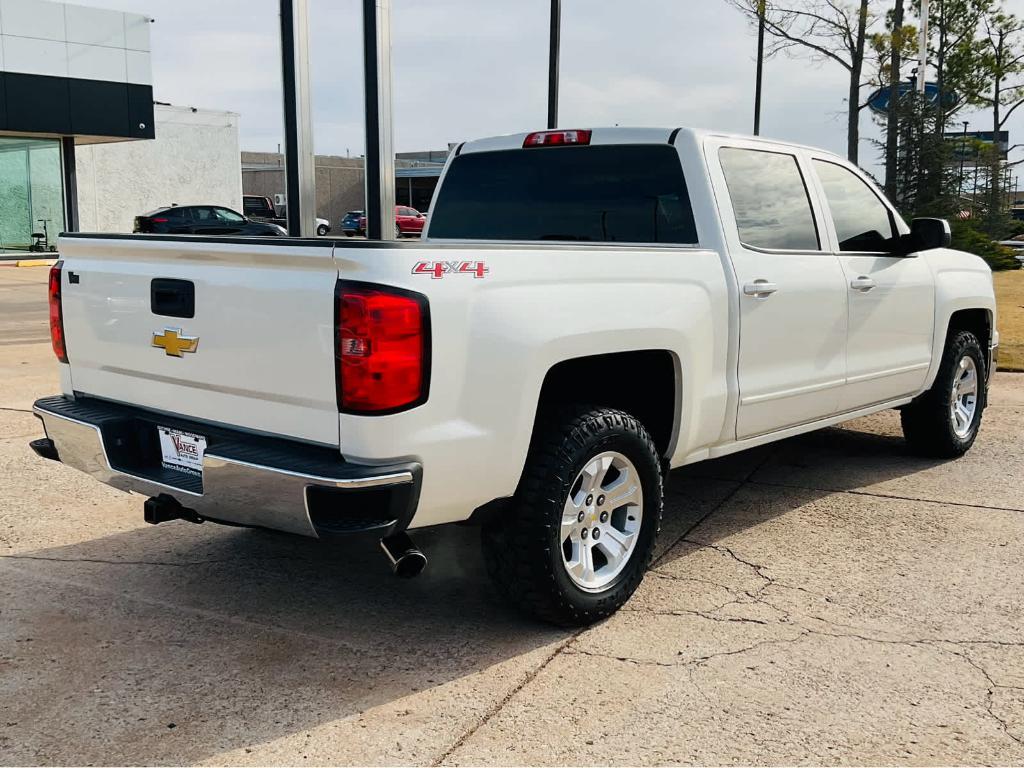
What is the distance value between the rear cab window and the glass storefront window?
92.9 feet

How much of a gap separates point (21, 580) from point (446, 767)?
8.19 feet

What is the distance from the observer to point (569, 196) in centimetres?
531

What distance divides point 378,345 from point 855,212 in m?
3.57

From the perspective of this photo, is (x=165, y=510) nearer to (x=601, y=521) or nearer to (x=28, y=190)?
(x=601, y=521)

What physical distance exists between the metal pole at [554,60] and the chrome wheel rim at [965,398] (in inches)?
426

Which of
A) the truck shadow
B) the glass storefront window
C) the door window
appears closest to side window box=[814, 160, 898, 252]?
the truck shadow

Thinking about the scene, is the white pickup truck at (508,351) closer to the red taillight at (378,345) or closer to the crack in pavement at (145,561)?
the red taillight at (378,345)

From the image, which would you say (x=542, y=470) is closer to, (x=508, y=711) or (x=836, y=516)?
(x=508, y=711)

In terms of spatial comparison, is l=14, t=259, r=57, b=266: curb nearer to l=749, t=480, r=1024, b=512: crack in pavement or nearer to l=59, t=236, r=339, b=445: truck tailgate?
l=749, t=480, r=1024, b=512: crack in pavement

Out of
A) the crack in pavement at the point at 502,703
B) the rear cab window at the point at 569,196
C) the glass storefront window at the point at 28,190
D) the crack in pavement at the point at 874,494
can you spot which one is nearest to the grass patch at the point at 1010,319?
the crack in pavement at the point at 874,494

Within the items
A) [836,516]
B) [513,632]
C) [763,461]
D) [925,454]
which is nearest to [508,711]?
[513,632]

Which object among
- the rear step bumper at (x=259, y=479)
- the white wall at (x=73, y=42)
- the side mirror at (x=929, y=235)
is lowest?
the rear step bumper at (x=259, y=479)

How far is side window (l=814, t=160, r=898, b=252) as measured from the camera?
227 inches

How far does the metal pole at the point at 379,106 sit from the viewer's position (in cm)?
1036
